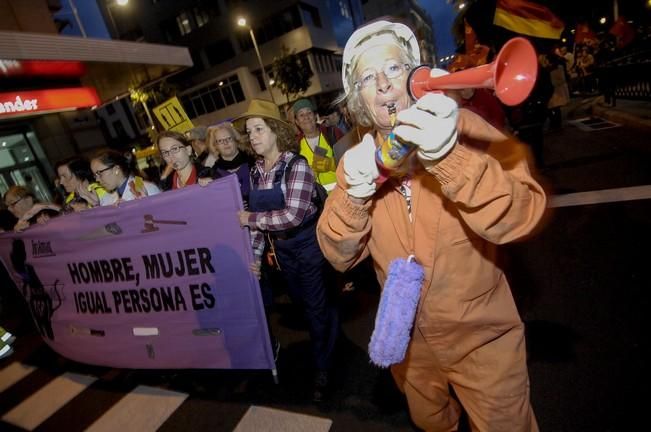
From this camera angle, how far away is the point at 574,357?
7.50 ft

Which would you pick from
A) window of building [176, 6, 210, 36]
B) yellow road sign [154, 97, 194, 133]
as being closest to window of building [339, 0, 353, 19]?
window of building [176, 6, 210, 36]

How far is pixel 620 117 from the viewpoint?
24.5 feet

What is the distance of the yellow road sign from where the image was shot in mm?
4258

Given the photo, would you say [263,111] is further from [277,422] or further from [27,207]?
[27,207]

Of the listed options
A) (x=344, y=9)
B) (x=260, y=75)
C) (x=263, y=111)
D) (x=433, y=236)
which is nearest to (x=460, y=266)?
(x=433, y=236)

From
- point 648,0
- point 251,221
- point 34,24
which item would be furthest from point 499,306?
point 648,0

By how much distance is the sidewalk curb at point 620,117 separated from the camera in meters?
6.40

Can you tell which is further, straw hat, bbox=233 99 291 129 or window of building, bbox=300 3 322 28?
window of building, bbox=300 3 322 28

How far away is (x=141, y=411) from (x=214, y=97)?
36383mm

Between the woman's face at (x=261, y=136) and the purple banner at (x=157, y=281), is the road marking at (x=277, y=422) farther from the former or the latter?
the woman's face at (x=261, y=136)

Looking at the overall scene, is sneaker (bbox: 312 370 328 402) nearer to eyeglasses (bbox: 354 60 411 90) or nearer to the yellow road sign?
eyeglasses (bbox: 354 60 411 90)

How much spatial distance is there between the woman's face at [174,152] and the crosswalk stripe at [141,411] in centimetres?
215

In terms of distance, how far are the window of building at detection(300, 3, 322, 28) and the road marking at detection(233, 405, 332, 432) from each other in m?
36.0

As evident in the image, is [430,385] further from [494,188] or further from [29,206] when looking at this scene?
[29,206]
